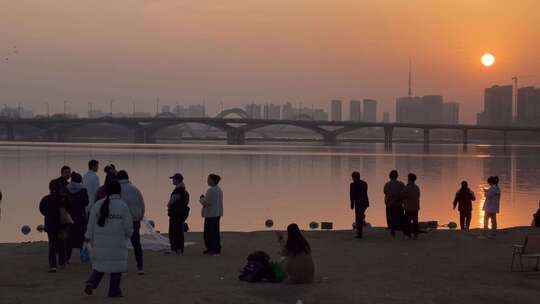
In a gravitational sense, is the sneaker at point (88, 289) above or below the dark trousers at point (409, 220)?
below

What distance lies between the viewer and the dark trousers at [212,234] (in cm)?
1227

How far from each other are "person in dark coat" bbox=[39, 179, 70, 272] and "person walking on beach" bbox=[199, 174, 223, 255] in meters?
2.45

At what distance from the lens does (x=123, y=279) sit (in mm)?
10047

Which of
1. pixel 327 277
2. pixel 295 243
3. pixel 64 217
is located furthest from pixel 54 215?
pixel 327 277

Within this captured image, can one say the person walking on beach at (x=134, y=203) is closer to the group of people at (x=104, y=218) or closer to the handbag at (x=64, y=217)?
the group of people at (x=104, y=218)

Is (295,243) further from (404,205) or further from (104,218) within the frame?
(404,205)

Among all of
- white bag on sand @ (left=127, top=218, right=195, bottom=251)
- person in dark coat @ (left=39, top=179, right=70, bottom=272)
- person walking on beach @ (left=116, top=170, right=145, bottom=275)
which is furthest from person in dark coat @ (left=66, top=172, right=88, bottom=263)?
white bag on sand @ (left=127, top=218, right=195, bottom=251)

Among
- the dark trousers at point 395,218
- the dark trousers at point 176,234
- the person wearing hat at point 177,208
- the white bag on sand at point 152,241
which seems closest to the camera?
the person wearing hat at point 177,208

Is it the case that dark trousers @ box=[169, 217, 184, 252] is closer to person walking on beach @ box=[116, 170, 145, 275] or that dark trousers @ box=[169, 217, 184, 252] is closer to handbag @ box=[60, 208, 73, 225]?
person walking on beach @ box=[116, 170, 145, 275]

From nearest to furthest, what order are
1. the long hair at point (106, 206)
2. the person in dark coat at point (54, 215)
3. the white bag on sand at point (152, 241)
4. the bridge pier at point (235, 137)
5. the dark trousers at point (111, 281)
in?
1. the long hair at point (106, 206)
2. the dark trousers at point (111, 281)
3. the person in dark coat at point (54, 215)
4. the white bag on sand at point (152, 241)
5. the bridge pier at point (235, 137)

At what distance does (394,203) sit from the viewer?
587 inches

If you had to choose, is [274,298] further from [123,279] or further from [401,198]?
[401,198]

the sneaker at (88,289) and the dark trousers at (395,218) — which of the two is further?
the dark trousers at (395,218)

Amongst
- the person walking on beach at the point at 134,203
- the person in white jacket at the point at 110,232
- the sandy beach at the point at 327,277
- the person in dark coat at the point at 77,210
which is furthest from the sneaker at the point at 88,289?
the person in dark coat at the point at 77,210
